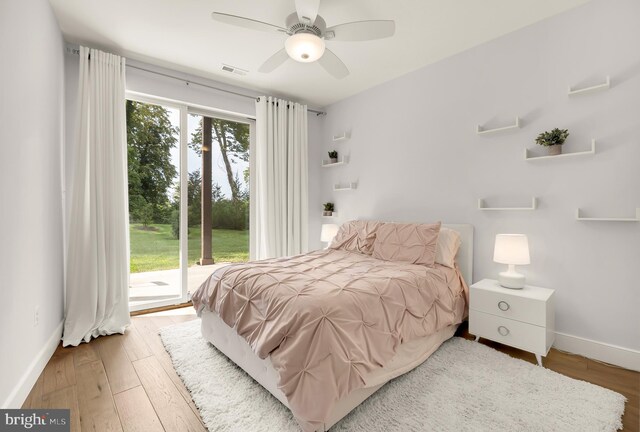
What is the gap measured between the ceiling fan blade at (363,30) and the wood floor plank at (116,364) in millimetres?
2760

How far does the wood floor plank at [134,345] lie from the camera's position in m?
2.34

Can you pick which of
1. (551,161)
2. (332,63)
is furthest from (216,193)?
(551,161)

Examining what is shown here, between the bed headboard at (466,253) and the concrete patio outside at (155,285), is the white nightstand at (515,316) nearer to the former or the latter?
the bed headboard at (466,253)

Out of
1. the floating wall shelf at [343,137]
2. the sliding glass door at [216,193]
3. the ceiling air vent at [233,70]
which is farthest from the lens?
the floating wall shelf at [343,137]

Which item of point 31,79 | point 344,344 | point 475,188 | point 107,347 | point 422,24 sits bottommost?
point 107,347

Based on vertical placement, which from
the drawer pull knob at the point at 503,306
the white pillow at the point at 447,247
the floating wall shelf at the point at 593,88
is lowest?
the drawer pull knob at the point at 503,306

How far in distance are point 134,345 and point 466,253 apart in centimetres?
309

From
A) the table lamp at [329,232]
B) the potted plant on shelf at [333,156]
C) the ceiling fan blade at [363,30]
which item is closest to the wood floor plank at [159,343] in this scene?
the table lamp at [329,232]

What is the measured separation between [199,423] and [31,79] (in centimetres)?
238

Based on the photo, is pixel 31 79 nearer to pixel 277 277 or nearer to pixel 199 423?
pixel 277 277

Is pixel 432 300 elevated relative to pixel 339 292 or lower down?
lower down

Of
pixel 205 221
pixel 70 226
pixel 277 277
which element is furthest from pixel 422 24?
pixel 70 226

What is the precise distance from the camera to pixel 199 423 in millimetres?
1592

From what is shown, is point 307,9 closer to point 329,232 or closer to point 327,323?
point 327,323
